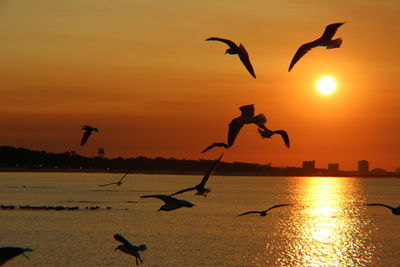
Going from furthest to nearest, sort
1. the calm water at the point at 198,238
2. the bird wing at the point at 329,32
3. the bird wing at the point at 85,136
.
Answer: the calm water at the point at 198,238 → the bird wing at the point at 85,136 → the bird wing at the point at 329,32

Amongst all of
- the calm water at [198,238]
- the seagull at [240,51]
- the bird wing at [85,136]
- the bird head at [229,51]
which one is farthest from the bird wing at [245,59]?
the calm water at [198,238]

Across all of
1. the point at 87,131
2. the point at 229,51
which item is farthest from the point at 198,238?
the point at 229,51

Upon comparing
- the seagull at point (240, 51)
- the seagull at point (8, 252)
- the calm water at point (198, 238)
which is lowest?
the calm water at point (198, 238)

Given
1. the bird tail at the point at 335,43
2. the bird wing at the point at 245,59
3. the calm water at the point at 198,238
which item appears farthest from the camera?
the calm water at the point at 198,238

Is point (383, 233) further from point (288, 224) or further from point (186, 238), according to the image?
point (186, 238)

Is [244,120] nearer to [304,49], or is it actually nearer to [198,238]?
[304,49]

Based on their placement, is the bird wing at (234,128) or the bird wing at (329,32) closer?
the bird wing at (234,128)

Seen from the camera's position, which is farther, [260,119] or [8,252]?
[260,119]

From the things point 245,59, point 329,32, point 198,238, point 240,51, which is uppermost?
point 329,32

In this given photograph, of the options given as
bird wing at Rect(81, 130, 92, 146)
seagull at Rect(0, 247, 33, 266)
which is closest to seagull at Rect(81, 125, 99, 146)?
bird wing at Rect(81, 130, 92, 146)

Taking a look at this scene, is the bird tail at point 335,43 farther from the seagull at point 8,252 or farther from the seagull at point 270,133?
the seagull at point 8,252

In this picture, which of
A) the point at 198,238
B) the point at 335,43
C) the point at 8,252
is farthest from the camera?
the point at 198,238

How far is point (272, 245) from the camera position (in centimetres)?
8125

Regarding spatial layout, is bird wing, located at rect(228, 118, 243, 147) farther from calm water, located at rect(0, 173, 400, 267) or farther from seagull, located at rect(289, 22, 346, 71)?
calm water, located at rect(0, 173, 400, 267)
